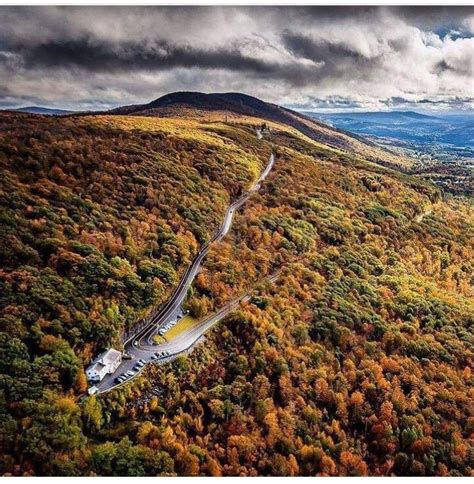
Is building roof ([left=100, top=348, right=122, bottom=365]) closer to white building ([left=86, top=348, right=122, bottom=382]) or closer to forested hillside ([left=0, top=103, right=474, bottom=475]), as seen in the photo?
white building ([left=86, top=348, right=122, bottom=382])

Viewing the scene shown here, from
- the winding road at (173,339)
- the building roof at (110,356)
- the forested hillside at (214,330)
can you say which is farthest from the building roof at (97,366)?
the forested hillside at (214,330)

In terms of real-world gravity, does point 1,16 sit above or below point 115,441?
above

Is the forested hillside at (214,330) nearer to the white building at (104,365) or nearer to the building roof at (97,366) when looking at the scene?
the white building at (104,365)

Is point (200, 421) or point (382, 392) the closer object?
point (200, 421)

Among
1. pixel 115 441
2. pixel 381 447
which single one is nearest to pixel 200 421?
pixel 115 441

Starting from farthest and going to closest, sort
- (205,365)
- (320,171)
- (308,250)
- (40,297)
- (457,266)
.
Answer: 1. (320,171)
2. (457,266)
3. (308,250)
4. (205,365)
5. (40,297)

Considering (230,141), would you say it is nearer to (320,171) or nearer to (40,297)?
(320,171)

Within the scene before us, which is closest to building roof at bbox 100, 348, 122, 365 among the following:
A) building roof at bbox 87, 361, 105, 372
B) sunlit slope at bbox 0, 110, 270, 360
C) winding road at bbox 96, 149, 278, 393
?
building roof at bbox 87, 361, 105, 372
